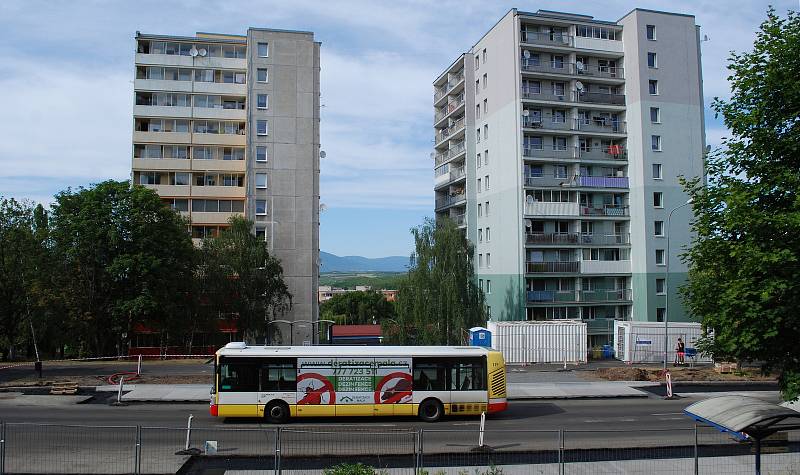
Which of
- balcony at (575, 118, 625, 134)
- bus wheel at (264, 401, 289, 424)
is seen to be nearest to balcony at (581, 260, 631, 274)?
balcony at (575, 118, 625, 134)

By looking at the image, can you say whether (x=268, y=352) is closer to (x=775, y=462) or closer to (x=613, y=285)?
(x=775, y=462)

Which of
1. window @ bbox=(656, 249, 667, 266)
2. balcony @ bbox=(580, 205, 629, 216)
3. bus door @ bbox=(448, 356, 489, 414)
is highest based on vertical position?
balcony @ bbox=(580, 205, 629, 216)

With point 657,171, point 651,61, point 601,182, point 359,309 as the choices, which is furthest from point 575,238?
point 359,309

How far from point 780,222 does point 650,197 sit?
1662 inches

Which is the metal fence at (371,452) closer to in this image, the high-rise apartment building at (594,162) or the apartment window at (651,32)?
the high-rise apartment building at (594,162)

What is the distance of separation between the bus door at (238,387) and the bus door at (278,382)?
0.23m

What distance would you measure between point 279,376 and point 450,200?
154 ft

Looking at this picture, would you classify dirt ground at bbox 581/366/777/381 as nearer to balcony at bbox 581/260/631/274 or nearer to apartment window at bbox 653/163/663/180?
balcony at bbox 581/260/631/274

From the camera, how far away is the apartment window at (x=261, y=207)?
2350 inches

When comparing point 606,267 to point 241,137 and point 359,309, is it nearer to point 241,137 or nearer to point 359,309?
point 241,137

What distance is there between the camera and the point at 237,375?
67.2 feet

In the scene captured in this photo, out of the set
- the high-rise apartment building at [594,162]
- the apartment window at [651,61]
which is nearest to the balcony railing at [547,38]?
the high-rise apartment building at [594,162]

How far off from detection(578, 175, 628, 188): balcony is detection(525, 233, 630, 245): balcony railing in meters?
4.28

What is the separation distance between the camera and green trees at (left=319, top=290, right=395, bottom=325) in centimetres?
13888
